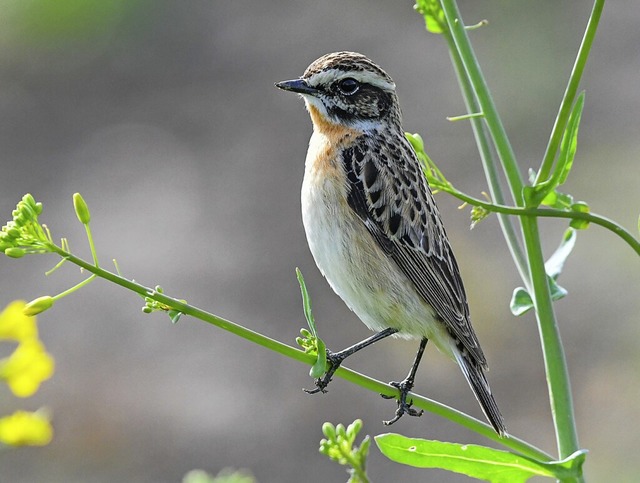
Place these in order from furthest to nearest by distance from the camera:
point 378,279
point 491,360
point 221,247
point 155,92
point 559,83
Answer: point 155,92, point 559,83, point 221,247, point 491,360, point 378,279

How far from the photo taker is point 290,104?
455 inches

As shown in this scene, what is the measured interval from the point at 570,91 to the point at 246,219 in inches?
290

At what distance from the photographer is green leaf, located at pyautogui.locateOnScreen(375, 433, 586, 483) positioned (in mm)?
2588

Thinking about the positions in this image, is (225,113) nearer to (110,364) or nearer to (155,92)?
(155,92)

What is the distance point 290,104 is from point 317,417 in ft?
14.5

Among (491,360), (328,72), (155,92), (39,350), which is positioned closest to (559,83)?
(491,360)

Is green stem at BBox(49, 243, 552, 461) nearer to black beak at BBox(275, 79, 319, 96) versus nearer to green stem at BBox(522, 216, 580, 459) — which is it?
green stem at BBox(522, 216, 580, 459)

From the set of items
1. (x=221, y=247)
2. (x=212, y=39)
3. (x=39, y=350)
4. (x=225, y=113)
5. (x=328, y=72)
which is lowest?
(x=39, y=350)

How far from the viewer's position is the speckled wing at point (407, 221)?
4.21m

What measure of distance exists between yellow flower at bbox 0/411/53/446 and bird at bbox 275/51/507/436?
6.58ft

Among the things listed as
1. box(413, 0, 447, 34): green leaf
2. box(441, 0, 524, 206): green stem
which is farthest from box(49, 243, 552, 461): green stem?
box(413, 0, 447, 34): green leaf

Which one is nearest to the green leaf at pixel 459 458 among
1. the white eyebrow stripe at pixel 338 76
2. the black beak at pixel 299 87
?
the black beak at pixel 299 87

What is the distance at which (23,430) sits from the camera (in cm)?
194

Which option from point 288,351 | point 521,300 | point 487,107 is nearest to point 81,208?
point 288,351
